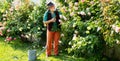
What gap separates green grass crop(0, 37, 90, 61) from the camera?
1004cm

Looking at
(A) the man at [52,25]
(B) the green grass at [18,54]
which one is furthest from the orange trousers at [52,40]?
(B) the green grass at [18,54]

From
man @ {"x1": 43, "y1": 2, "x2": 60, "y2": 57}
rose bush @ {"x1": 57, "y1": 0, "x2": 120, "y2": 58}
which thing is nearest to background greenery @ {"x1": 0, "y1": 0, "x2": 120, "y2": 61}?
rose bush @ {"x1": 57, "y1": 0, "x2": 120, "y2": 58}

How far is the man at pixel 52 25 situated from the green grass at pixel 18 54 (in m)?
0.25

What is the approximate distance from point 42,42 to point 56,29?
58.3 inches

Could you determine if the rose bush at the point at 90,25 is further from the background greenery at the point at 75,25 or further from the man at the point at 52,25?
the man at the point at 52,25

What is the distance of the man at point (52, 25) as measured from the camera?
32.3 feet

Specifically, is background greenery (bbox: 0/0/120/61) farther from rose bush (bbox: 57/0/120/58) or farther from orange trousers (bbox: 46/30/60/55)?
orange trousers (bbox: 46/30/60/55)

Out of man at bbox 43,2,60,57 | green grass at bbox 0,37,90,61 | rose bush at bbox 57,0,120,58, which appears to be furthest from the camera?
green grass at bbox 0,37,90,61

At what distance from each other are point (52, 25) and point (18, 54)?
1356 mm

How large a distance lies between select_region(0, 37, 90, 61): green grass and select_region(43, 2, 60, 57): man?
248 millimetres

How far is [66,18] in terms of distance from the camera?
31.7 ft

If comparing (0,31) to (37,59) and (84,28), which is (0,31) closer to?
(37,59)

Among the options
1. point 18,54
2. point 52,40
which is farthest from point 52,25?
point 18,54

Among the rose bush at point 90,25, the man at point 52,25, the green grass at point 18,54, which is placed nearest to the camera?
the rose bush at point 90,25
